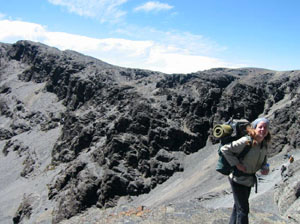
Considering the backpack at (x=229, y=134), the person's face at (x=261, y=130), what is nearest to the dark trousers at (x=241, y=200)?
the backpack at (x=229, y=134)

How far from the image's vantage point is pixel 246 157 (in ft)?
27.5

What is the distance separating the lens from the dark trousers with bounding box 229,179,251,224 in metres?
8.86

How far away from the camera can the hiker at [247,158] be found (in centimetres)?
821

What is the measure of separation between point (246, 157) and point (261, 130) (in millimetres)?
848

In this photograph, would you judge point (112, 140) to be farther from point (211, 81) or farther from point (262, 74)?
point (262, 74)

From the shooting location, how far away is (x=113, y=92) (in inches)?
4414

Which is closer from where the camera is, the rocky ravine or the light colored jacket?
the light colored jacket

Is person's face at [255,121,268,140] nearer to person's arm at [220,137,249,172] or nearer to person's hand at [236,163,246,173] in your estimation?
person's arm at [220,137,249,172]

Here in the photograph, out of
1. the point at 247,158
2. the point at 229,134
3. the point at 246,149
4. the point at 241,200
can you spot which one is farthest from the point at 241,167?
the point at 241,200

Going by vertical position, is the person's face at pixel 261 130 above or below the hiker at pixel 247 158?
above

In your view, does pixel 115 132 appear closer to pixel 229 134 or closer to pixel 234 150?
pixel 229 134

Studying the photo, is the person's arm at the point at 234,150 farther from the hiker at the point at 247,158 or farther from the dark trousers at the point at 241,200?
the dark trousers at the point at 241,200

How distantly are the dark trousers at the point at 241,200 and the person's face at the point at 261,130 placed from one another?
161 cm

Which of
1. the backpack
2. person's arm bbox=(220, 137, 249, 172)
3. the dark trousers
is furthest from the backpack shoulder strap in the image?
the dark trousers
